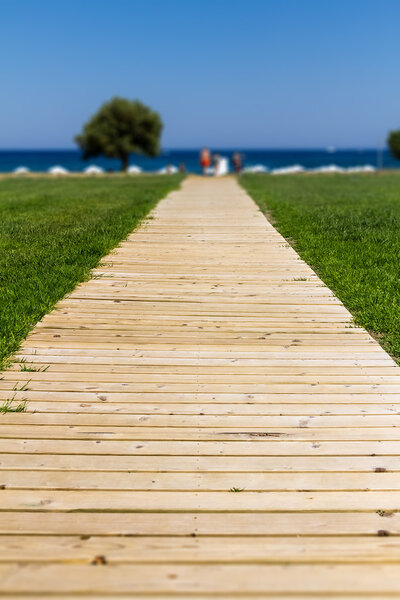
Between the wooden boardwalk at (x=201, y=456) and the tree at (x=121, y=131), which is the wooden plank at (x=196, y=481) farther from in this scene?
the tree at (x=121, y=131)

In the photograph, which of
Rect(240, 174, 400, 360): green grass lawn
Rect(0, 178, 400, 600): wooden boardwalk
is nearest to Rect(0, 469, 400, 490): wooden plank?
Rect(0, 178, 400, 600): wooden boardwalk

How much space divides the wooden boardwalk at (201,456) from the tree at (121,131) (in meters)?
48.0

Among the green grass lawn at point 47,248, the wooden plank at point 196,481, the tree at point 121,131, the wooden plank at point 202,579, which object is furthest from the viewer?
the tree at point 121,131

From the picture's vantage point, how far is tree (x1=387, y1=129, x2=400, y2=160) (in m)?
68.9

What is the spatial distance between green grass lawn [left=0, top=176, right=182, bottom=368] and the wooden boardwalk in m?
0.29

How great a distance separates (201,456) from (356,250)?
666 centimetres

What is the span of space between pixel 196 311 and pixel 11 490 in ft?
11.2

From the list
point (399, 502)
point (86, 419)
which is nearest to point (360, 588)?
point (399, 502)

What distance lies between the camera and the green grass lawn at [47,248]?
19.7 feet

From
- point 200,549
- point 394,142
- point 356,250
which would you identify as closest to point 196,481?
point 200,549

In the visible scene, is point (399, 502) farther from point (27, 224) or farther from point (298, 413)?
point (27, 224)


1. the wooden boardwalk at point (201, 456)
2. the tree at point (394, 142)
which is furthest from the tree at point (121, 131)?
the wooden boardwalk at point (201, 456)

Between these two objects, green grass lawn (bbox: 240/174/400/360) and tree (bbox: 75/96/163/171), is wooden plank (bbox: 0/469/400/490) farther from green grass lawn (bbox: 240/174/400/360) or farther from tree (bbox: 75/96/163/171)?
tree (bbox: 75/96/163/171)

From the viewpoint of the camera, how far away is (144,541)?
2643 mm
